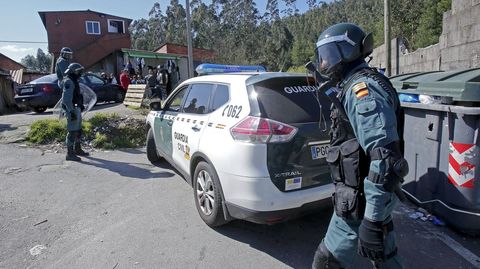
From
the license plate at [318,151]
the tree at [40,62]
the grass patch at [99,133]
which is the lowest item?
the grass patch at [99,133]

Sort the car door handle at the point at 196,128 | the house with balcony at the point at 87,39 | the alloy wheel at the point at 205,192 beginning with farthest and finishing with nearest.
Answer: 1. the house with balcony at the point at 87,39
2. the car door handle at the point at 196,128
3. the alloy wheel at the point at 205,192

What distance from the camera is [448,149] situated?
3.33 metres

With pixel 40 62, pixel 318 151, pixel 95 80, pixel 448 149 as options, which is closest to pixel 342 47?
pixel 318 151

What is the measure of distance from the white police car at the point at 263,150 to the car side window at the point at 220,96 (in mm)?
13

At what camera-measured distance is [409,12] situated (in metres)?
21.5

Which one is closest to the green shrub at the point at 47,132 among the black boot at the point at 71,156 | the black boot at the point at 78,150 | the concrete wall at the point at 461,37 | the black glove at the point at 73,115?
the black boot at the point at 78,150

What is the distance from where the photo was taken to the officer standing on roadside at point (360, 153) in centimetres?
172

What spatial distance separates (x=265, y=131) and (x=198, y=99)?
1502mm

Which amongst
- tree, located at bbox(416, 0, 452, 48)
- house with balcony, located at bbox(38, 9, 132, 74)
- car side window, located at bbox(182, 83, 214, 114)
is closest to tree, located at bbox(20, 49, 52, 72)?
house with balcony, located at bbox(38, 9, 132, 74)

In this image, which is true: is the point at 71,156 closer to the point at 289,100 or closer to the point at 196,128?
the point at 196,128

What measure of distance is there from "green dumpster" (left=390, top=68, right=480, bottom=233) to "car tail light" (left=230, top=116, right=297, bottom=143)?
1582 mm

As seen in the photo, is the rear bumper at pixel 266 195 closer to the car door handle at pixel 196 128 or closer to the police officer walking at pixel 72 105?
the car door handle at pixel 196 128

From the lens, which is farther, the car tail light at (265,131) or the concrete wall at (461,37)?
the concrete wall at (461,37)

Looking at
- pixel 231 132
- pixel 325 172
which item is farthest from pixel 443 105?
pixel 231 132
